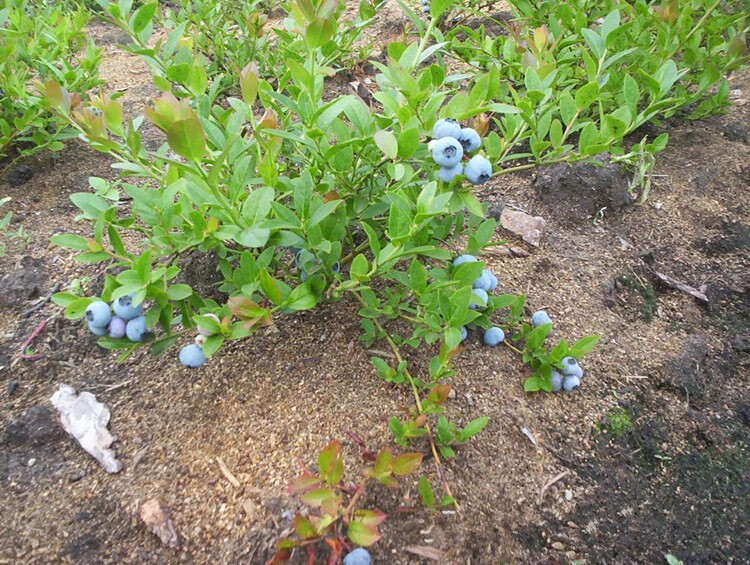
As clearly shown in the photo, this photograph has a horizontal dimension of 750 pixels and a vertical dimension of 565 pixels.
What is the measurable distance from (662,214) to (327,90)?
1789mm

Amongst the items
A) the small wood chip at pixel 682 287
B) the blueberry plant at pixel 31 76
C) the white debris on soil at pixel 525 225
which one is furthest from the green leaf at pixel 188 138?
the small wood chip at pixel 682 287

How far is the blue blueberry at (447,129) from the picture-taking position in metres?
1.15

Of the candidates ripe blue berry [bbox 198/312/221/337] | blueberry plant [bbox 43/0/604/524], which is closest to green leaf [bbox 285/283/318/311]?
blueberry plant [bbox 43/0/604/524]

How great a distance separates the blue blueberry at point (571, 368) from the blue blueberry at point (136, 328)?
1.10 m

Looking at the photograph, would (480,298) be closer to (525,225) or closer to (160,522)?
(525,225)

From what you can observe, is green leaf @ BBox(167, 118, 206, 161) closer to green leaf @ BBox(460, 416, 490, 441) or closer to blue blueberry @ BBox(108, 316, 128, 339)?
blue blueberry @ BBox(108, 316, 128, 339)

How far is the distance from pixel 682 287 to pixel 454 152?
130 cm

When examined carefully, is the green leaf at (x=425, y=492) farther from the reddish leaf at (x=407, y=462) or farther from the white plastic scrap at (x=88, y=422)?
the white plastic scrap at (x=88, y=422)

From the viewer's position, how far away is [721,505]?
140 cm

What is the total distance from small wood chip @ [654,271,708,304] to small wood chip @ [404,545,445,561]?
133 centimetres

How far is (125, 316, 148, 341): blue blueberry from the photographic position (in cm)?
119

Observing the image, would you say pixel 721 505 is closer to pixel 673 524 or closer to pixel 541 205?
pixel 673 524

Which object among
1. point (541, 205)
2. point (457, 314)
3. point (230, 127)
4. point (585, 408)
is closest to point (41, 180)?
point (230, 127)

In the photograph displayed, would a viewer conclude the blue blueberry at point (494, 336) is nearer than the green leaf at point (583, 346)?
No
